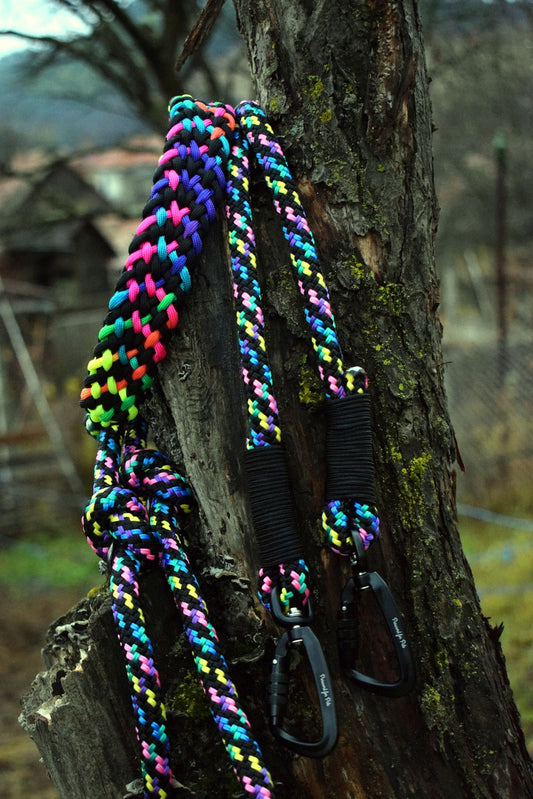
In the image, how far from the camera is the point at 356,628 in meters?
1.13

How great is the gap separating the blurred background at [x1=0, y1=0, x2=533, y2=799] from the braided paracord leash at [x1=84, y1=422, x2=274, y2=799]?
2279mm

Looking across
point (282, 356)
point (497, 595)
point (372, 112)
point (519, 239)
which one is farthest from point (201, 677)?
point (519, 239)

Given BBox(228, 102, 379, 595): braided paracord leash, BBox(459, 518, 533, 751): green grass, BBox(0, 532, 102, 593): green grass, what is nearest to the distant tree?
BBox(0, 532, 102, 593): green grass

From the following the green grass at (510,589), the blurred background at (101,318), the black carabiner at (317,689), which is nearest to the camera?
the black carabiner at (317,689)

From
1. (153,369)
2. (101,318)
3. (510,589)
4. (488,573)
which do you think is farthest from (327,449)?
(101,318)

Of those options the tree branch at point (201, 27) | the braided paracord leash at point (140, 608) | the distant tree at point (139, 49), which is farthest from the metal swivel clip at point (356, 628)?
the distant tree at point (139, 49)

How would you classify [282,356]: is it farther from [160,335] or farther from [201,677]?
[201,677]

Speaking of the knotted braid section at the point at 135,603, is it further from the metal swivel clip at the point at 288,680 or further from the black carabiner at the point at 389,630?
the black carabiner at the point at 389,630

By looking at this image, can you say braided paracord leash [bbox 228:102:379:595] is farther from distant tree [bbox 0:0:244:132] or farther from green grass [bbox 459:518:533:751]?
distant tree [bbox 0:0:244:132]

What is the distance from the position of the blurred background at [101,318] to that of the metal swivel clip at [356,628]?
2.28 metres

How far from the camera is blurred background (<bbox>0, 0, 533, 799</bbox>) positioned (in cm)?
497

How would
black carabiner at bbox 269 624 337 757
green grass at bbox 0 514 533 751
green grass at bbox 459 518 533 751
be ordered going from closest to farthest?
black carabiner at bbox 269 624 337 757 → green grass at bbox 459 518 533 751 → green grass at bbox 0 514 533 751

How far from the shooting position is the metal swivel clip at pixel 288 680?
1.06 m

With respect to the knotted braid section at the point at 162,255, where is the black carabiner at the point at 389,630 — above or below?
below
